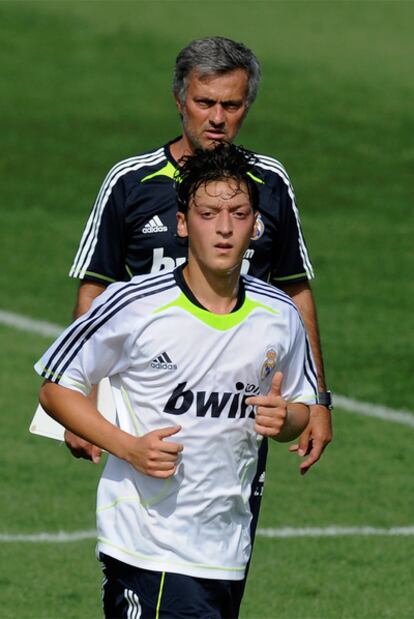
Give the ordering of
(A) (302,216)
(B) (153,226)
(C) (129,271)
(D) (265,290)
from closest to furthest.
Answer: (D) (265,290) < (B) (153,226) < (C) (129,271) < (A) (302,216)

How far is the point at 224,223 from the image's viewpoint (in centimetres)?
510

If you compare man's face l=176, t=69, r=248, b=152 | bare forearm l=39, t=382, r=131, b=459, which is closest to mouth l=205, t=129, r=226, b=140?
man's face l=176, t=69, r=248, b=152

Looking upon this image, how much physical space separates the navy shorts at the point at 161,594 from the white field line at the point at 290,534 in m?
3.18

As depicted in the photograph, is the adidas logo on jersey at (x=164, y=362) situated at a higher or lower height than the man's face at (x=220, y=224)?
lower

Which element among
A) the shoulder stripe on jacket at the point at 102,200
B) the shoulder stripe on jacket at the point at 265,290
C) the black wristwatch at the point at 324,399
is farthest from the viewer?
the shoulder stripe on jacket at the point at 102,200

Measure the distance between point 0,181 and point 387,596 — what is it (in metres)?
11.7

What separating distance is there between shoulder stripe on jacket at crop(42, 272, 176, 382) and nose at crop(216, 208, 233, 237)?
0.30 metres

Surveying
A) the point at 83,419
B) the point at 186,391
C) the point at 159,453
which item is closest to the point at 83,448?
the point at 83,419

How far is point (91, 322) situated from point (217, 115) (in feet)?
3.90

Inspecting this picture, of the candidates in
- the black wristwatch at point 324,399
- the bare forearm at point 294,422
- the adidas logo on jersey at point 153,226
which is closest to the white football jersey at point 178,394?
the bare forearm at point 294,422

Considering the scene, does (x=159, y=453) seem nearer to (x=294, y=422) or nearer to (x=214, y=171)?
(x=294, y=422)

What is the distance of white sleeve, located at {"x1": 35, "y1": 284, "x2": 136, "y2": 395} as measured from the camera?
5.22 metres

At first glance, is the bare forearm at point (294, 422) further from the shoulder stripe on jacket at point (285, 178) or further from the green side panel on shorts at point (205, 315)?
the shoulder stripe on jacket at point (285, 178)

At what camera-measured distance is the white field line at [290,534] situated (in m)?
8.55
